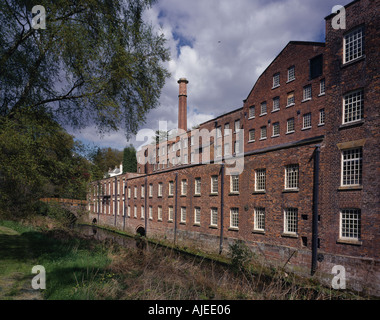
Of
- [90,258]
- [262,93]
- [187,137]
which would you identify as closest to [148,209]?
[187,137]

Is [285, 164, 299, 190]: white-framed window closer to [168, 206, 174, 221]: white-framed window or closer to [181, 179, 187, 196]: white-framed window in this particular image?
[181, 179, 187, 196]: white-framed window

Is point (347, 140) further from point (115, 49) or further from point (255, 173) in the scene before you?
point (115, 49)

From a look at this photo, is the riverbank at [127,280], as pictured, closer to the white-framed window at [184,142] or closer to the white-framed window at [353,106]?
the white-framed window at [353,106]

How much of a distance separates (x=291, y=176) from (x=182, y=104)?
107 ft

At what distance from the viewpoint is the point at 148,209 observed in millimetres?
32844

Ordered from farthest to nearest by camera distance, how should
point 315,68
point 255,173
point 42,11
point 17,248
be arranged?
1. point 315,68
2. point 255,173
3. point 17,248
4. point 42,11

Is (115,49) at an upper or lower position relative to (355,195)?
upper

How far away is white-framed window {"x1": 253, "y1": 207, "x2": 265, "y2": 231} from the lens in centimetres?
1773

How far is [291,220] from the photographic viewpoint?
52.2 feet

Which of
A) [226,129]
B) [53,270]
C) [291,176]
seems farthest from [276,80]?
[53,270]

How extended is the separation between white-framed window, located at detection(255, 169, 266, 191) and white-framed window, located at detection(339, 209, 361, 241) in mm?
5259

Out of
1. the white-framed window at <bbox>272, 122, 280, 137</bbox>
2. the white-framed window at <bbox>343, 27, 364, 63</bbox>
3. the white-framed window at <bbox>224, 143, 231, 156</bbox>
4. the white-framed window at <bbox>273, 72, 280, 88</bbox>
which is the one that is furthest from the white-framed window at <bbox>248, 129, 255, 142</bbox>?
the white-framed window at <bbox>343, 27, 364, 63</bbox>

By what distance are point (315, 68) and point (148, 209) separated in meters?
24.5

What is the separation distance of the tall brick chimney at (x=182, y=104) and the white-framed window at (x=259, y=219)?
2936cm
